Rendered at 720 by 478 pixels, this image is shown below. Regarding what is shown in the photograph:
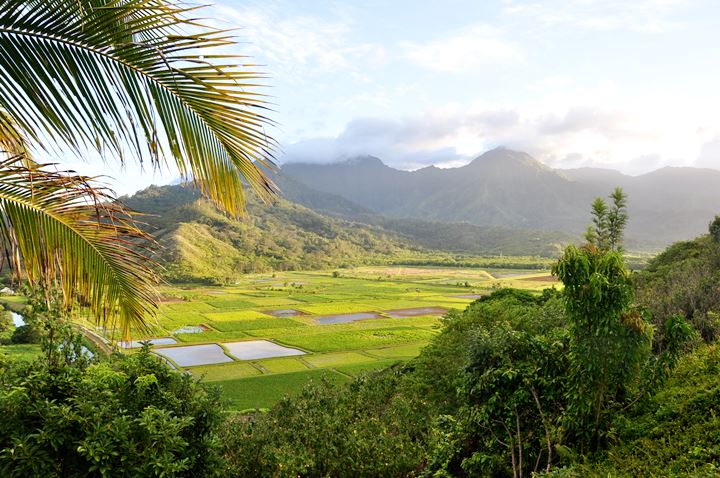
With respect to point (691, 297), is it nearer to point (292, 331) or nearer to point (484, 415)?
point (484, 415)

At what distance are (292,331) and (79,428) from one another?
1591 inches

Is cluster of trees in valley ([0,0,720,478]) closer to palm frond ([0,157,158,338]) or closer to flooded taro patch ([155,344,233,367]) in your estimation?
palm frond ([0,157,158,338])

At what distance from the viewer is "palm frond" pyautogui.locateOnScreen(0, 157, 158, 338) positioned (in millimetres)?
2840

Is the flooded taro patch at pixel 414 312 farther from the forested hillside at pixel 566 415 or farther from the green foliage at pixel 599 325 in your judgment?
the green foliage at pixel 599 325

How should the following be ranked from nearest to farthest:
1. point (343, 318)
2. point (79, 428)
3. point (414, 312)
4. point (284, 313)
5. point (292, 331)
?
point (79, 428)
point (292, 331)
point (343, 318)
point (284, 313)
point (414, 312)

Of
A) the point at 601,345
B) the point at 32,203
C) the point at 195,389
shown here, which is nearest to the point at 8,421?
the point at 195,389

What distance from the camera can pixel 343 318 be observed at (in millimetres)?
52625

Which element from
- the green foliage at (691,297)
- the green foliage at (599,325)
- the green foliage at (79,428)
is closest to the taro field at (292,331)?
the green foliage at (79,428)

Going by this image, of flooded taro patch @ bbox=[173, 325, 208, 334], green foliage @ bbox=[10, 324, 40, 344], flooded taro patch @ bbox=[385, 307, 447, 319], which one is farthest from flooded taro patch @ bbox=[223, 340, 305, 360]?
flooded taro patch @ bbox=[385, 307, 447, 319]

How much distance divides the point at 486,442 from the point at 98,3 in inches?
271

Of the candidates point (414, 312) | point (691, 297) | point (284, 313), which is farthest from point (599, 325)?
point (414, 312)

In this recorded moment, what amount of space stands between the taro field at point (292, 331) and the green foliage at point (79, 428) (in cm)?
165

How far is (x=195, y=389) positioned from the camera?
6414 millimetres

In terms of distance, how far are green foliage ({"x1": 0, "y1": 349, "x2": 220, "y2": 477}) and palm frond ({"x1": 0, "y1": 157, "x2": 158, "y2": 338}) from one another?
1.83 m
